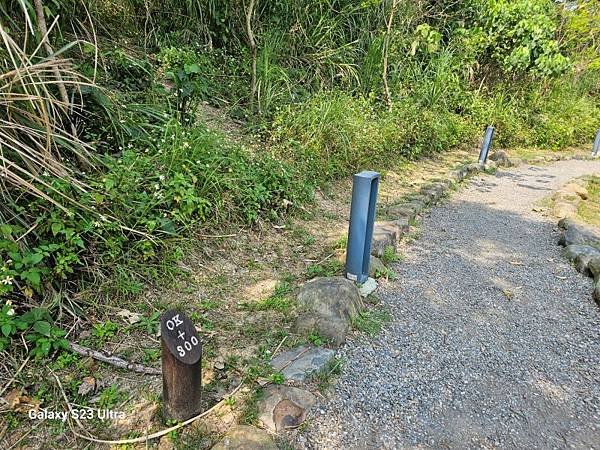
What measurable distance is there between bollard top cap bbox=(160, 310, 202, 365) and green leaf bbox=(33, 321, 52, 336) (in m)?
0.61

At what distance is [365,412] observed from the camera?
57.1 inches

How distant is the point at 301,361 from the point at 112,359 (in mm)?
738

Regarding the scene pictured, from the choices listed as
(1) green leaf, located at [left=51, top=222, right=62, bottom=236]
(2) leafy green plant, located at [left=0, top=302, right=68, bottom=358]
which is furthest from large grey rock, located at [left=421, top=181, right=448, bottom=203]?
(2) leafy green plant, located at [left=0, top=302, right=68, bottom=358]

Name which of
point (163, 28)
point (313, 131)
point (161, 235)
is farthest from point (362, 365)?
point (163, 28)

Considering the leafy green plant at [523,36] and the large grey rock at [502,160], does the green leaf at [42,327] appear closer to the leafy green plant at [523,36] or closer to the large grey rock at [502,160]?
the large grey rock at [502,160]

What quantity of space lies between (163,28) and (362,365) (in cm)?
412

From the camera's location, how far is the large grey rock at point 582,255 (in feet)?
8.91

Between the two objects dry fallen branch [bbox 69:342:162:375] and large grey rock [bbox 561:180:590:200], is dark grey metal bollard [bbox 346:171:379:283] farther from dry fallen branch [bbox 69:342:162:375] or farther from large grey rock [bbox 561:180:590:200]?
large grey rock [bbox 561:180:590:200]

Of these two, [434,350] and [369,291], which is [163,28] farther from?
[434,350]

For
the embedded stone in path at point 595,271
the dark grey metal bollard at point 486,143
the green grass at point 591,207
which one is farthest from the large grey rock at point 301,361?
the dark grey metal bollard at point 486,143

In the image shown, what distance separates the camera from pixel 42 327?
4.86ft

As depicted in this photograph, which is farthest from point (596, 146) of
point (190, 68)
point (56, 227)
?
point (56, 227)

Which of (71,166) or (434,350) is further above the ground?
(71,166)

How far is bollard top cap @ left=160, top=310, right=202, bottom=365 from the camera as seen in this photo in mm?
1185
